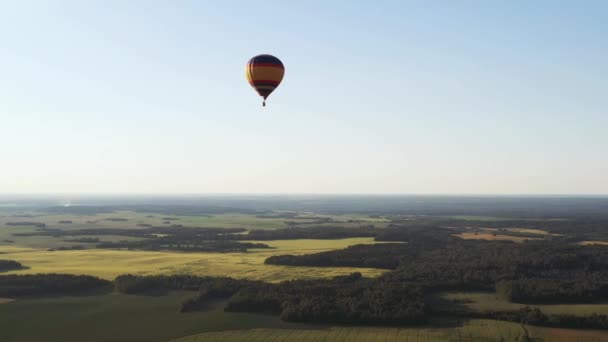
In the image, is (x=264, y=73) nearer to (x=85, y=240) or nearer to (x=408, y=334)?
(x=408, y=334)

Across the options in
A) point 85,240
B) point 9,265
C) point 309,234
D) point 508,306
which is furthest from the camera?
point 309,234

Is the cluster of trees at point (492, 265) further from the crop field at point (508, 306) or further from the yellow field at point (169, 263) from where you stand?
the yellow field at point (169, 263)

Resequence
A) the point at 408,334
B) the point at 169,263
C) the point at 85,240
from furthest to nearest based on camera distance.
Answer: the point at 85,240 → the point at 169,263 → the point at 408,334

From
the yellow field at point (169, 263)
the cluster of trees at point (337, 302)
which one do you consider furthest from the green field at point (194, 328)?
the yellow field at point (169, 263)

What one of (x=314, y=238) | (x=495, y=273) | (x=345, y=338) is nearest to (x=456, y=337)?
(x=345, y=338)

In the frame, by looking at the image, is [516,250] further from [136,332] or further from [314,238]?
[136,332]

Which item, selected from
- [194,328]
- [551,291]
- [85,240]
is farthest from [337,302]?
[85,240]

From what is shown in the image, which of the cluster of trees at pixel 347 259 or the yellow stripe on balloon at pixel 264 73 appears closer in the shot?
the yellow stripe on balloon at pixel 264 73

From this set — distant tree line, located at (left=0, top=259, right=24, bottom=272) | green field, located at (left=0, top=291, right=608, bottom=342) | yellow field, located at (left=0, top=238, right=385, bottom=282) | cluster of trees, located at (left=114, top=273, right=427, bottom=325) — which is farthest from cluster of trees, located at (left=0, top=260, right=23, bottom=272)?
green field, located at (left=0, top=291, right=608, bottom=342)
